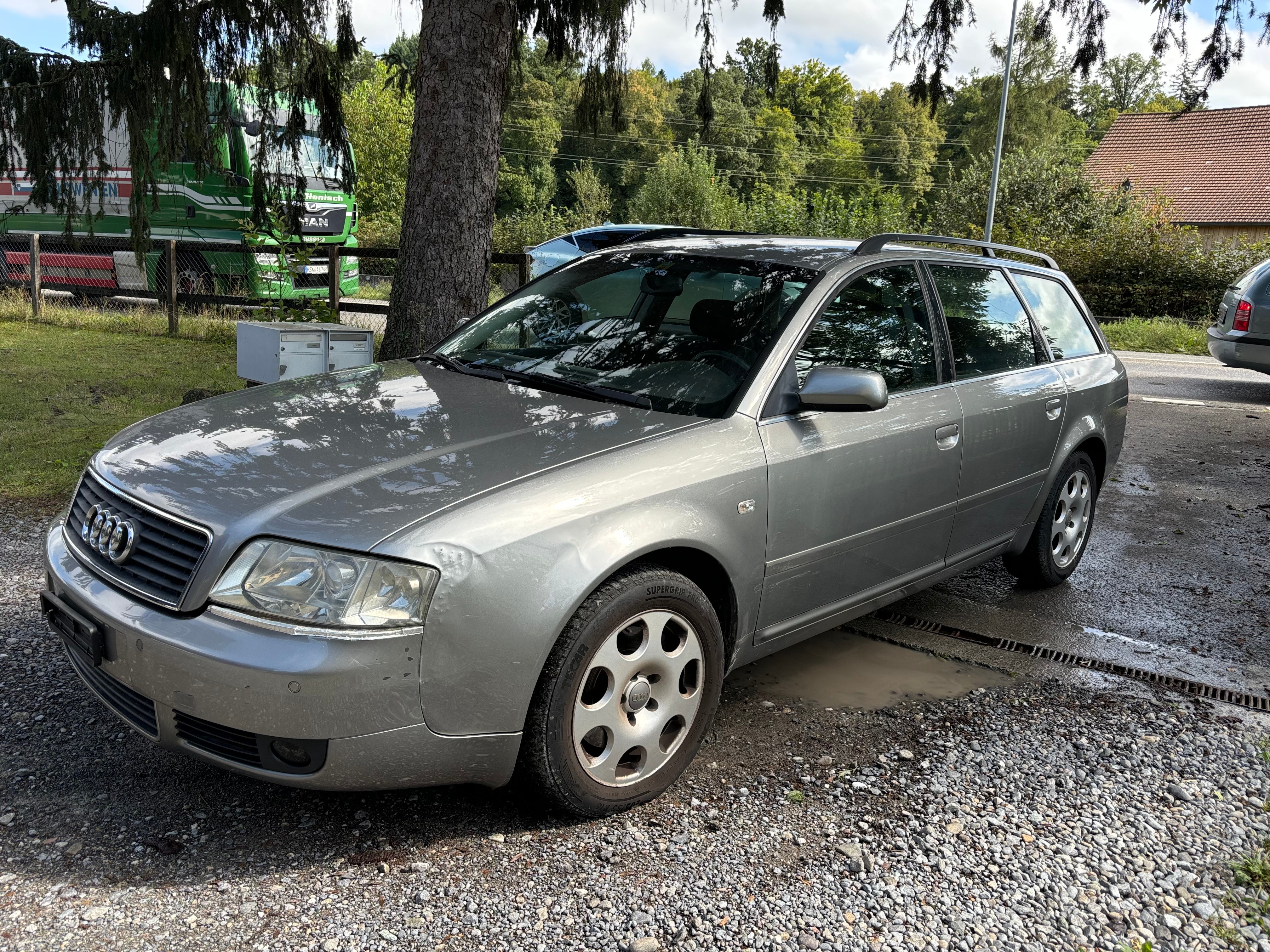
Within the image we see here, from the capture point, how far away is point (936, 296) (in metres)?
4.21

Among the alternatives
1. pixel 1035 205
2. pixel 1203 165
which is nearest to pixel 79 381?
pixel 1035 205

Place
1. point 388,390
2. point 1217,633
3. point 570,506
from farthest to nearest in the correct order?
point 1217,633, point 388,390, point 570,506

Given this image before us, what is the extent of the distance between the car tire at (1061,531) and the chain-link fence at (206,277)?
6404 mm

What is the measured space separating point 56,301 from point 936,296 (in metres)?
15.6

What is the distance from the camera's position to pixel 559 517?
2.69 meters

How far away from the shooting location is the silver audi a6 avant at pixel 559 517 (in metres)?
2.49

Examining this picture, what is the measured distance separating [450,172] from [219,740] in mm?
4909

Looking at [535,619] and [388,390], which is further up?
[388,390]

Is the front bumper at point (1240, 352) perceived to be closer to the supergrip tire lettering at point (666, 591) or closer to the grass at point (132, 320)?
the supergrip tire lettering at point (666, 591)

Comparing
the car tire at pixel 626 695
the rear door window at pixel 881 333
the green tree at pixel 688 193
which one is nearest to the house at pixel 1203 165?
the green tree at pixel 688 193

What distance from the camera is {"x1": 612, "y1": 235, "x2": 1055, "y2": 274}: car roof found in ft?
12.9

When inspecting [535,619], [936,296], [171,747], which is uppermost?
[936,296]

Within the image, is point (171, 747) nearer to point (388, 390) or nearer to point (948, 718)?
point (388, 390)

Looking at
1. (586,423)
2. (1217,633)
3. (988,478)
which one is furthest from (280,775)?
(1217,633)
